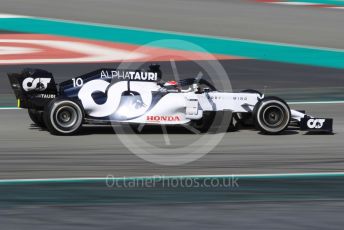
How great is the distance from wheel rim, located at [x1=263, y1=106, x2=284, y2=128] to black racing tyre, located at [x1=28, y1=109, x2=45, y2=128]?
2.90 m

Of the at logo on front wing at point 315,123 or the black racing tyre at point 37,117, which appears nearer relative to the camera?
the at logo on front wing at point 315,123

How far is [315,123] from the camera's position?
11.4m

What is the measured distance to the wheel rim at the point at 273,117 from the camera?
11.3 meters

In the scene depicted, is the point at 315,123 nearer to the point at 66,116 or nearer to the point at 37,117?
the point at 66,116

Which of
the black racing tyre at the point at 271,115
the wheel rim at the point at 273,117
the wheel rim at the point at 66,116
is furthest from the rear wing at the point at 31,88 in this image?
the wheel rim at the point at 273,117

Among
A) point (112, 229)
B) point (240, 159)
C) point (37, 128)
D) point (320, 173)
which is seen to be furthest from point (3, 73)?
point (112, 229)

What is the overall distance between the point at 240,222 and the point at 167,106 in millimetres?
3865

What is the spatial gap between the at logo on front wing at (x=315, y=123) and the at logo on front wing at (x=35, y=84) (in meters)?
3.40

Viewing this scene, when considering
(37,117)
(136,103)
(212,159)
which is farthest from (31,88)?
(212,159)

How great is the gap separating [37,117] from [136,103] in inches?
55.6

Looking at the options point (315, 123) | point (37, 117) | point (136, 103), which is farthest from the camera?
point (37, 117)

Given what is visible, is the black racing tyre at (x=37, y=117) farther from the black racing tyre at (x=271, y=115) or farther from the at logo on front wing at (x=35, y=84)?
the black racing tyre at (x=271, y=115)

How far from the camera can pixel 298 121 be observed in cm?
1170

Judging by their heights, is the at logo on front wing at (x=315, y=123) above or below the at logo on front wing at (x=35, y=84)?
below
